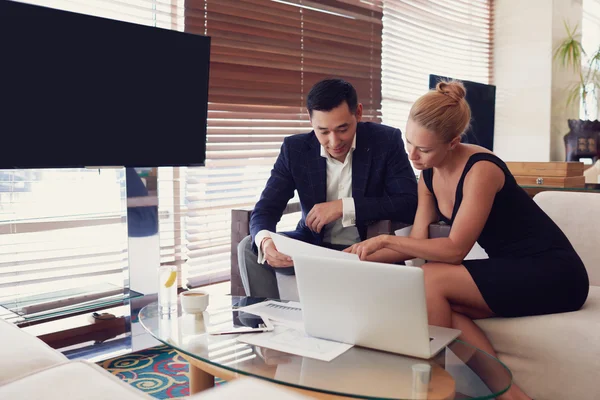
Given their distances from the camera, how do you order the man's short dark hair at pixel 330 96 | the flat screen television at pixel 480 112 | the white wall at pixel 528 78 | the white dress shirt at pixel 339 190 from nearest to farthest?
the man's short dark hair at pixel 330 96 < the white dress shirt at pixel 339 190 < the flat screen television at pixel 480 112 < the white wall at pixel 528 78

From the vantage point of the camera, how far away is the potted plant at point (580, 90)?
4492 mm

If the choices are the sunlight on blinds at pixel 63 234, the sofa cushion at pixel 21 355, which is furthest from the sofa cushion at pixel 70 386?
the sunlight on blinds at pixel 63 234

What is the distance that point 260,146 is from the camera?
3248mm

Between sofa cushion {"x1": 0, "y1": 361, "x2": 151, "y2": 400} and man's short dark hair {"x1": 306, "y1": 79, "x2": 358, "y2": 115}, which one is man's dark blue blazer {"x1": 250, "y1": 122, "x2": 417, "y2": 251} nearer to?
man's short dark hair {"x1": 306, "y1": 79, "x2": 358, "y2": 115}

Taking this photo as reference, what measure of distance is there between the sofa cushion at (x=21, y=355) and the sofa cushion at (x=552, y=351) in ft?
4.19

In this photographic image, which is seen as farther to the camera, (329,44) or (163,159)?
(329,44)

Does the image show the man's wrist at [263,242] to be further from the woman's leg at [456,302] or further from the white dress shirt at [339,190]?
the woman's leg at [456,302]

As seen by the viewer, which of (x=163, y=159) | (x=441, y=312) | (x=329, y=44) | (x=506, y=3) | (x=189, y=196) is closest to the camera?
(x=441, y=312)

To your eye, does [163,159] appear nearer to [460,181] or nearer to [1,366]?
[460,181]

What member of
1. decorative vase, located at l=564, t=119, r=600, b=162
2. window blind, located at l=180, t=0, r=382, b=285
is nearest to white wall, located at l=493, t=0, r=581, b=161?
decorative vase, located at l=564, t=119, r=600, b=162

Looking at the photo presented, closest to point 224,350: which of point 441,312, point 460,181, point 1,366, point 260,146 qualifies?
point 1,366

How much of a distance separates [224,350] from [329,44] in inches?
103

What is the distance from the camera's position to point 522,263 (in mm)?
1800

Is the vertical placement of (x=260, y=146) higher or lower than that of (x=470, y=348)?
higher
